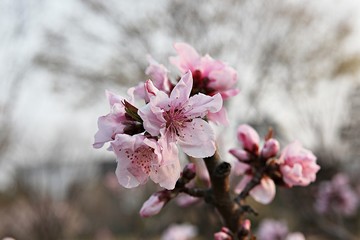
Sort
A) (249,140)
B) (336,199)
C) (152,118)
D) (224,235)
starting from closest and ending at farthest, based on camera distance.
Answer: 1. (152,118)
2. (224,235)
3. (249,140)
4. (336,199)

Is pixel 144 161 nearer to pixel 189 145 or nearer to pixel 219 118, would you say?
pixel 189 145

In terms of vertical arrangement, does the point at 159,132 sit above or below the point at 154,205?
above

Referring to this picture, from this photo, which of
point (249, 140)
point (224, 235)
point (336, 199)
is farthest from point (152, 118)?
point (336, 199)

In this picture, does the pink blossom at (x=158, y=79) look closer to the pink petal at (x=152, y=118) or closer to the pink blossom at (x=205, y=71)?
the pink blossom at (x=205, y=71)

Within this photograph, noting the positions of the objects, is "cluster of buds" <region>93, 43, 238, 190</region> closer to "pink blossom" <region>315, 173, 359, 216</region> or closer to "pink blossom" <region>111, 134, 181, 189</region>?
"pink blossom" <region>111, 134, 181, 189</region>

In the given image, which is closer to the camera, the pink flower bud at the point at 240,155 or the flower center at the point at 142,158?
the flower center at the point at 142,158

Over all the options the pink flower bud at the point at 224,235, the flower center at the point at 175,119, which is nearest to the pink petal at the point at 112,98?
the flower center at the point at 175,119

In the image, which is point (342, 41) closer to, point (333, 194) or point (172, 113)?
point (333, 194)
